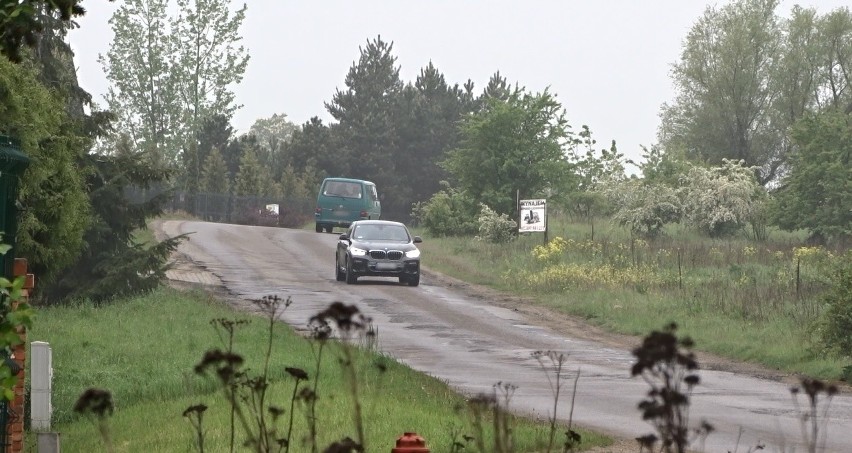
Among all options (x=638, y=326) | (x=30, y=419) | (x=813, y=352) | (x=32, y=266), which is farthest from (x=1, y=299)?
(x=638, y=326)

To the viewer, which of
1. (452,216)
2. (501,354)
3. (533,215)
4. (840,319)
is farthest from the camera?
(452,216)

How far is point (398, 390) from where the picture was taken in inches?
623

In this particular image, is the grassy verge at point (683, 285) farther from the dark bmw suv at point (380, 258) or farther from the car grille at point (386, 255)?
the car grille at point (386, 255)

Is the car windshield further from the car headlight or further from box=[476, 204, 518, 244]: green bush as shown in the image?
box=[476, 204, 518, 244]: green bush

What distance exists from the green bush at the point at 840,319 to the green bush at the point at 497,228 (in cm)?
2709

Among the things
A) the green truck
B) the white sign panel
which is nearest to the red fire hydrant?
the white sign panel

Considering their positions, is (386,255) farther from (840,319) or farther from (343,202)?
(343,202)

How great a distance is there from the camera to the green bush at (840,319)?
845 inches

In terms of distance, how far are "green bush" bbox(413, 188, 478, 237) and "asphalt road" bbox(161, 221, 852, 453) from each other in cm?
912

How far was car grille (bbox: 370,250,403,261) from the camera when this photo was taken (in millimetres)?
35562

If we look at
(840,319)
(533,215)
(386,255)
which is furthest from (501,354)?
(533,215)

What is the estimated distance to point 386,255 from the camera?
35625mm

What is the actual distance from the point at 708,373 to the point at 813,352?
2.20 metres

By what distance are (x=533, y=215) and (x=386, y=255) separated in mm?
6810
